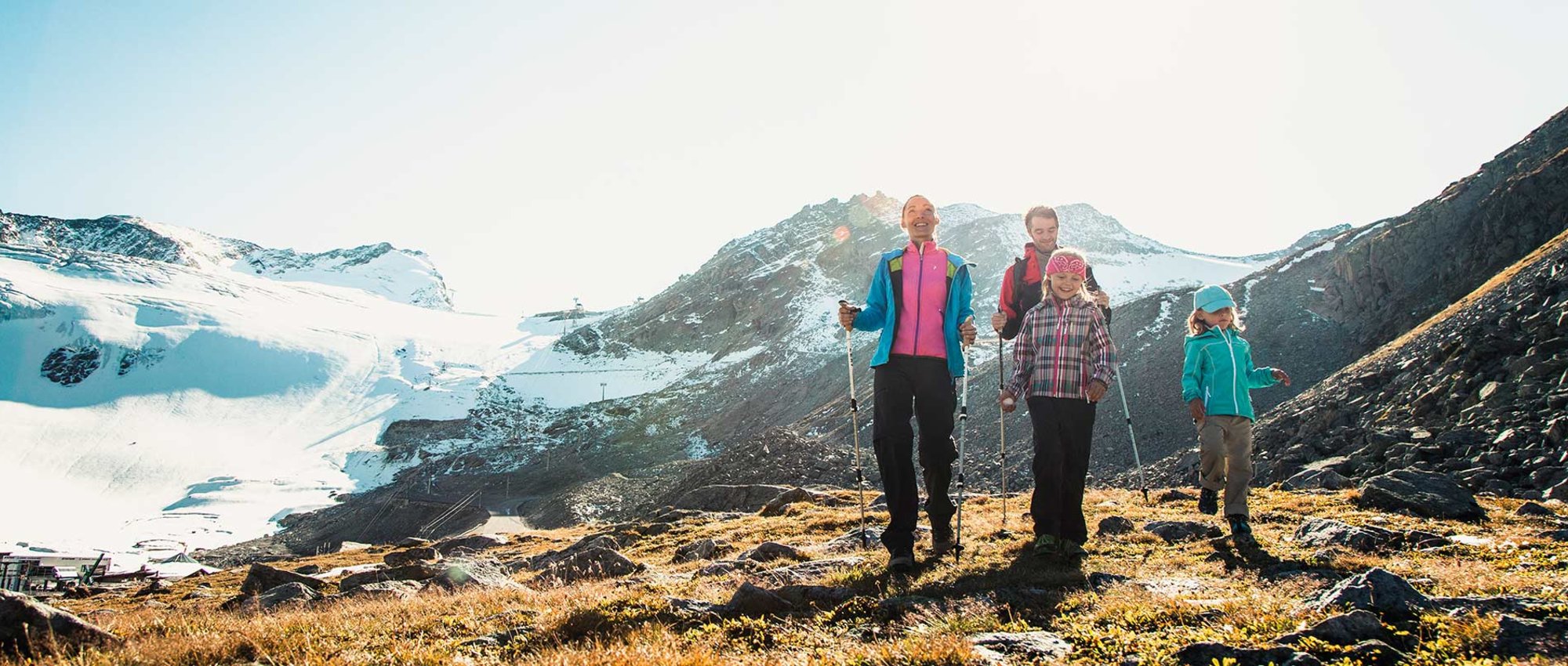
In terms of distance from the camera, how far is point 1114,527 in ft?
26.7

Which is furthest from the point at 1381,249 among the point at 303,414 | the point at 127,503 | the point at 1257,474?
the point at 303,414

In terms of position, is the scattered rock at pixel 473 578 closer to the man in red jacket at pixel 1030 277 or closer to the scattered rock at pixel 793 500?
the man in red jacket at pixel 1030 277

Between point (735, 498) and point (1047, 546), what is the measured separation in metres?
20.7

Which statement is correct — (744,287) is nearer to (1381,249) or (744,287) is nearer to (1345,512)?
(1381,249)

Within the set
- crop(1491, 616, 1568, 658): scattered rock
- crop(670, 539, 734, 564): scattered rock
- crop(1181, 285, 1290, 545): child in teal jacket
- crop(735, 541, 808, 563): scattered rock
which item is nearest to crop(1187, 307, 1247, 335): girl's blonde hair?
crop(1181, 285, 1290, 545): child in teal jacket

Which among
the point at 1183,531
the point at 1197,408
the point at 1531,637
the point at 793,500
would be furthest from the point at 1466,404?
the point at 1531,637

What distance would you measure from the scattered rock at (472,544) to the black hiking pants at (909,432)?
761 inches

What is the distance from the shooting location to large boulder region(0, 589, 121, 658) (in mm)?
3731

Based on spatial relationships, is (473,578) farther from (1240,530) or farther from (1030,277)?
(1240,530)

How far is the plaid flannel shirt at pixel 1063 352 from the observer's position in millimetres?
6668

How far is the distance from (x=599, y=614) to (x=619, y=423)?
87.4 metres

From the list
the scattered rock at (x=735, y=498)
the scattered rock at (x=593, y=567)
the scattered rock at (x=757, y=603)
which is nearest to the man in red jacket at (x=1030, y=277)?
the scattered rock at (x=757, y=603)

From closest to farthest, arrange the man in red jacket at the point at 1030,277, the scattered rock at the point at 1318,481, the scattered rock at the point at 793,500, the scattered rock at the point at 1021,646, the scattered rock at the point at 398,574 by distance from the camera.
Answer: the scattered rock at the point at 1021,646
the man in red jacket at the point at 1030,277
the scattered rock at the point at 398,574
the scattered rock at the point at 1318,481
the scattered rock at the point at 793,500

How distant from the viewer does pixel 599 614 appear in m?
4.34
